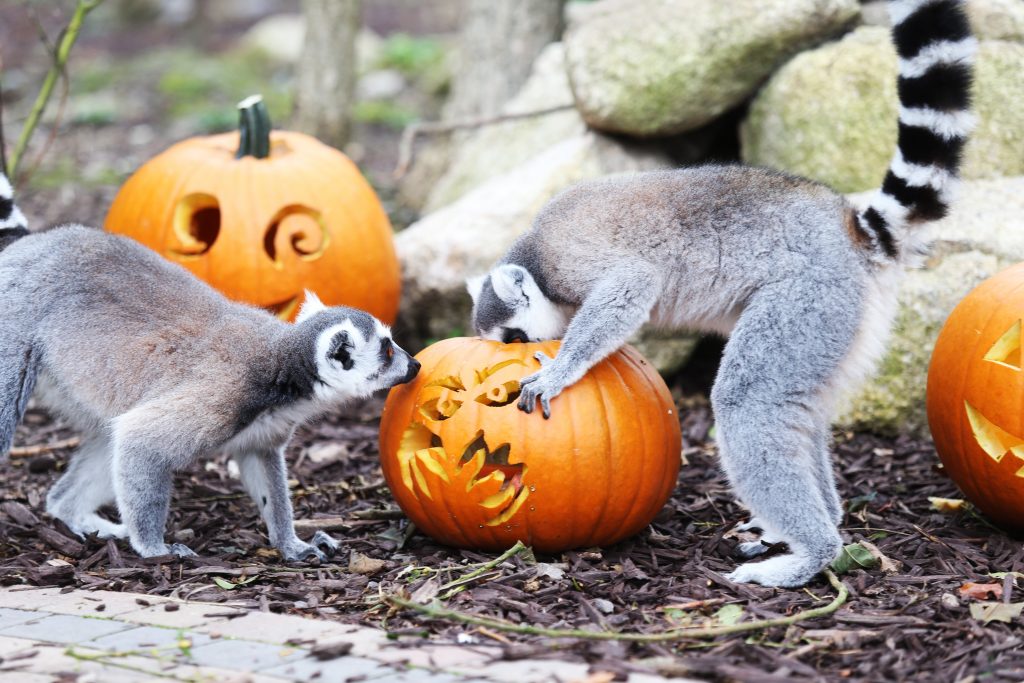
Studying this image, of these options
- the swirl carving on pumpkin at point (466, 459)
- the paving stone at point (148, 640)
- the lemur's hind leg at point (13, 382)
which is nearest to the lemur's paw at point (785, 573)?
the swirl carving on pumpkin at point (466, 459)

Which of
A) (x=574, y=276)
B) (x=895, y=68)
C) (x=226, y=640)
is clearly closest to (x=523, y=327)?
(x=574, y=276)

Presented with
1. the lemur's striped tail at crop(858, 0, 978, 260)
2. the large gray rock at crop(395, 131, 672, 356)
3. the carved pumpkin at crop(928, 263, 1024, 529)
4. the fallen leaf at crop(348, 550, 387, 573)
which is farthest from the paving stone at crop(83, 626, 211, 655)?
the large gray rock at crop(395, 131, 672, 356)

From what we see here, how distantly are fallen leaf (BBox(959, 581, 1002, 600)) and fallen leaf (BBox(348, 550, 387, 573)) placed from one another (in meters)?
2.16

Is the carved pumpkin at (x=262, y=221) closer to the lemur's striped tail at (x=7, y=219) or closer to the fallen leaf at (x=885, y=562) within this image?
the lemur's striped tail at (x=7, y=219)

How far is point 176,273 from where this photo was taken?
506 cm

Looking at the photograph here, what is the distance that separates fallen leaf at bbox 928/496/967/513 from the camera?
5.02 metres

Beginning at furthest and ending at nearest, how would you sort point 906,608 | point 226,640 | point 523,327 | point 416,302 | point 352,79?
point 352,79
point 416,302
point 523,327
point 906,608
point 226,640

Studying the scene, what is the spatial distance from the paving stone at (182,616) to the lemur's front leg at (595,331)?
4.41 ft

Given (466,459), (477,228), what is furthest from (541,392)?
(477,228)

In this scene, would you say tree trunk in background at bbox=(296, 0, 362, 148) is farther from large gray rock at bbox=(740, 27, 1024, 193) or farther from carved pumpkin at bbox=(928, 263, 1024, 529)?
carved pumpkin at bbox=(928, 263, 1024, 529)

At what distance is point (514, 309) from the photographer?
15.6ft

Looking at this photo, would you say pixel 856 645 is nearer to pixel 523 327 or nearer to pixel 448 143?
pixel 523 327

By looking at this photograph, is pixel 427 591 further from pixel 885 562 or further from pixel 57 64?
pixel 57 64

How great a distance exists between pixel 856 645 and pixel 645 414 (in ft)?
4.20
